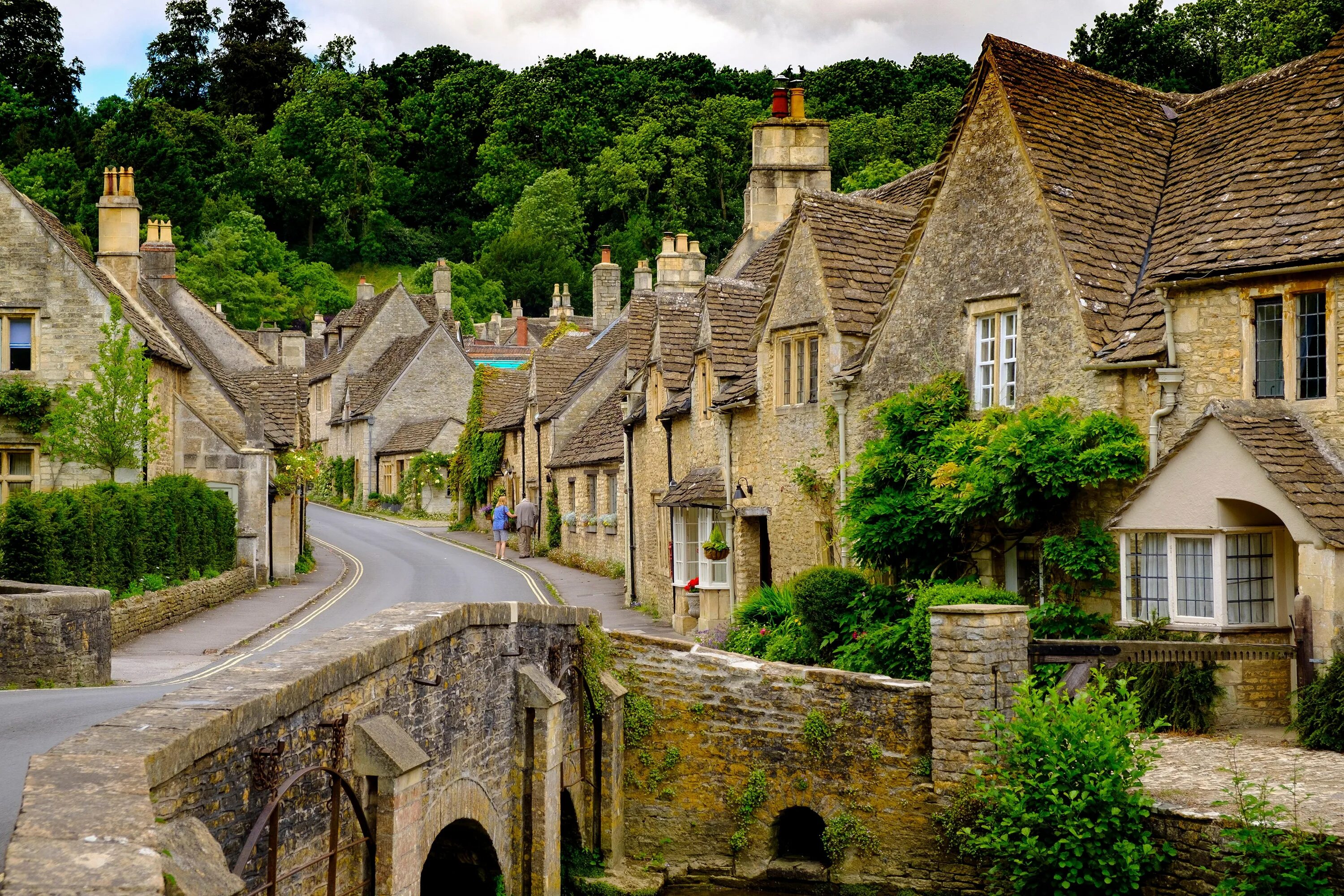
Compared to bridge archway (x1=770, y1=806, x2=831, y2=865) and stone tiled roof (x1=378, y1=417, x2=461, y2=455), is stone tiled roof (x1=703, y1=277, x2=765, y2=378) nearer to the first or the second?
bridge archway (x1=770, y1=806, x2=831, y2=865)

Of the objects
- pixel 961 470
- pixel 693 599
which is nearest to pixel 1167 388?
pixel 961 470

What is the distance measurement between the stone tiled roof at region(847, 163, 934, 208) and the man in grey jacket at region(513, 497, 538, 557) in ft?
52.9

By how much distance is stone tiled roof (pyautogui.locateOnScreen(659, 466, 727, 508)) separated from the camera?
27016 mm

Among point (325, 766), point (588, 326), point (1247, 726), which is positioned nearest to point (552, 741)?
point (325, 766)

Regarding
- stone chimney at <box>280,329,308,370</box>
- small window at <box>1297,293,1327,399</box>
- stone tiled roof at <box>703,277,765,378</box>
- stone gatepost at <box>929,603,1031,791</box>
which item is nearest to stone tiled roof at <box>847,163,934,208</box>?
stone tiled roof at <box>703,277,765,378</box>

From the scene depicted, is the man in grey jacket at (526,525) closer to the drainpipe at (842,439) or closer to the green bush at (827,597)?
the drainpipe at (842,439)

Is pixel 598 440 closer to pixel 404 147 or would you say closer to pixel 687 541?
pixel 687 541

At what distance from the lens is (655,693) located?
20.3 m

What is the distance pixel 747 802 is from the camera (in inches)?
768

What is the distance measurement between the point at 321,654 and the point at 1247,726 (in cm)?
1141

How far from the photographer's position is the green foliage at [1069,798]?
47.8ft

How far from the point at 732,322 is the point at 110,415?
13.1m

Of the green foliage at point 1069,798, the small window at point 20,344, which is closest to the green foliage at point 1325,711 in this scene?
the green foliage at point 1069,798

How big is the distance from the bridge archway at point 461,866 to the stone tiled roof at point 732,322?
12.5 meters
